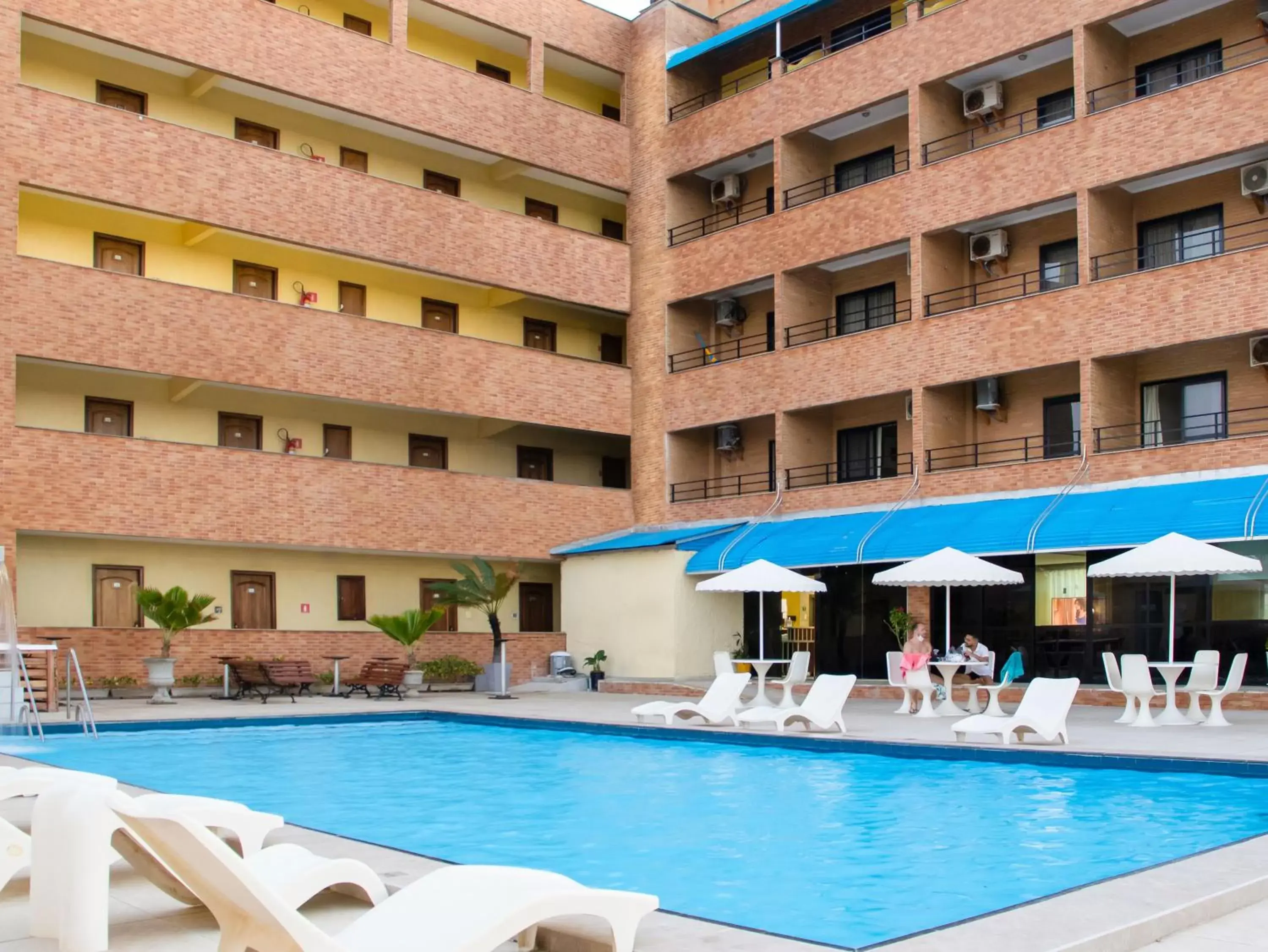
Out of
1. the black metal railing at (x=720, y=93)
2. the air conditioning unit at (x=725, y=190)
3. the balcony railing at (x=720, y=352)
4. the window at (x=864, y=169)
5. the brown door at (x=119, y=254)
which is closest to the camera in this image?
the brown door at (x=119, y=254)

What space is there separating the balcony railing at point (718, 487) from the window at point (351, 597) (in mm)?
7901

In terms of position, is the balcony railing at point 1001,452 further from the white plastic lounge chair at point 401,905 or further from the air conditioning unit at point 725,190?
the white plastic lounge chair at point 401,905

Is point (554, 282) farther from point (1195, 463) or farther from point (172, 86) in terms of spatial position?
point (1195, 463)

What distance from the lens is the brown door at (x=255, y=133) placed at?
30.0 meters

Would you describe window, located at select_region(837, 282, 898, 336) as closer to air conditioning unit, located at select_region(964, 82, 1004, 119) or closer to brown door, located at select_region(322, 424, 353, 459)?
air conditioning unit, located at select_region(964, 82, 1004, 119)

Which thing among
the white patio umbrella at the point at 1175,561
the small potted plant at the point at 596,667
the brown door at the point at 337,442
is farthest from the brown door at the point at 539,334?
the white patio umbrella at the point at 1175,561

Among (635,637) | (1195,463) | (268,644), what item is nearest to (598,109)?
(635,637)

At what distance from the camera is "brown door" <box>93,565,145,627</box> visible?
27.4m

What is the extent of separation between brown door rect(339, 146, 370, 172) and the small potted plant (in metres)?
12.7

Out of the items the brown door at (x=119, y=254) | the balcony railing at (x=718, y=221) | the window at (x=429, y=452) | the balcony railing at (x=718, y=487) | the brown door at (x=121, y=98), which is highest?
the brown door at (x=121, y=98)

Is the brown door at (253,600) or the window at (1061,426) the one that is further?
the brown door at (253,600)

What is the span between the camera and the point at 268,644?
2867 centimetres

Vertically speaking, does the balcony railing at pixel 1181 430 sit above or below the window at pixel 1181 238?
below

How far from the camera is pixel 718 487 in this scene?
112 ft
